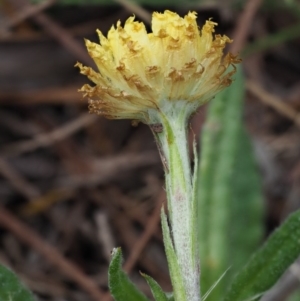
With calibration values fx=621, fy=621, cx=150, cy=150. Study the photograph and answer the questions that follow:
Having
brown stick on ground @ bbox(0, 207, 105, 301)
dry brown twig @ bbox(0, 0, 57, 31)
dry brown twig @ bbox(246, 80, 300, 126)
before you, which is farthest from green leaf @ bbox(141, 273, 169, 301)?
dry brown twig @ bbox(0, 0, 57, 31)

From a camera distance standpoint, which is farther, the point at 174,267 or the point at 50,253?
the point at 50,253

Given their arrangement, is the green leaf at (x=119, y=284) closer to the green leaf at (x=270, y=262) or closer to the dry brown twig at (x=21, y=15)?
the green leaf at (x=270, y=262)

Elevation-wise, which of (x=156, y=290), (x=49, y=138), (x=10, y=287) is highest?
(x=49, y=138)

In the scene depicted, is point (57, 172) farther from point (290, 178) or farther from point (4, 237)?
point (290, 178)

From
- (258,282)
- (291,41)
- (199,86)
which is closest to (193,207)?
(199,86)

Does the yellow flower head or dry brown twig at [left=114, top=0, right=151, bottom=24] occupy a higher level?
dry brown twig at [left=114, top=0, right=151, bottom=24]

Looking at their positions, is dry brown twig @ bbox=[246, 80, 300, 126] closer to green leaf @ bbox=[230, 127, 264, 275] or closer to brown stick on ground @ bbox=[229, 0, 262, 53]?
brown stick on ground @ bbox=[229, 0, 262, 53]

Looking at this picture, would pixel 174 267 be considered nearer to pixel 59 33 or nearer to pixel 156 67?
pixel 156 67

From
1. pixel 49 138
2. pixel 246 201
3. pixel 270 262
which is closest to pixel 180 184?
pixel 270 262
